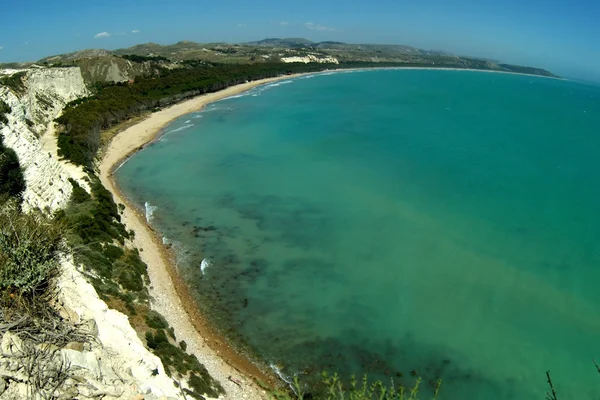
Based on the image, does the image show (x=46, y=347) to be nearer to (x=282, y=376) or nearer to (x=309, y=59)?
(x=282, y=376)

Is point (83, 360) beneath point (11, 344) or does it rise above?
beneath

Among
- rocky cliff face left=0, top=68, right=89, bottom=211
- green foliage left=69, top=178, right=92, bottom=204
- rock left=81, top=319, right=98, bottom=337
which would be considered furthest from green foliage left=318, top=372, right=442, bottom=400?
green foliage left=69, top=178, right=92, bottom=204

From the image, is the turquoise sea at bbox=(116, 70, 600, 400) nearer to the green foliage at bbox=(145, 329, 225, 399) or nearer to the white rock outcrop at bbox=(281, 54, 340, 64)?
the green foliage at bbox=(145, 329, 225, 399)

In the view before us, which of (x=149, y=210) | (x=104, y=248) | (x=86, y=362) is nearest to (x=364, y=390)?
(x=86, y=362)

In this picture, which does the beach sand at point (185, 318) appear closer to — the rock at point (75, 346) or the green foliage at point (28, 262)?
the rock at point (75, 346)

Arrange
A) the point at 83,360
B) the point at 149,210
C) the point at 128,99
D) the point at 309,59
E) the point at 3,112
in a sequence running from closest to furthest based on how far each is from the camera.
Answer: the point at 83,360
the point at 3,112
the point at 149,210
the point at 128,99
the point at 309,59

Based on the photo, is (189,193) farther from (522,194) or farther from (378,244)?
(522,194)


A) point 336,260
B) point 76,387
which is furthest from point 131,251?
point 76,387
